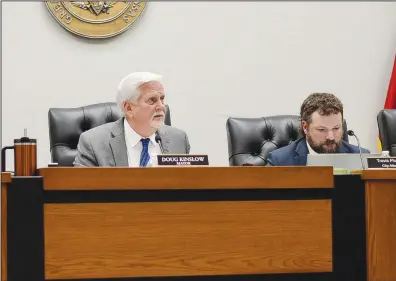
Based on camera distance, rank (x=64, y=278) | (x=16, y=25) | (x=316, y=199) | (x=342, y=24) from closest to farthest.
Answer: (x=64, y=278) → (x=316, y=199) → (x=16, y=25) → (x=342, y=24)

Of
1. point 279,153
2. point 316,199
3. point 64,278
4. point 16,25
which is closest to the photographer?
point 64,278

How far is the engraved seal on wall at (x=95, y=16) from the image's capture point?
4.10 metres

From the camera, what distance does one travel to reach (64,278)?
6.73 ft

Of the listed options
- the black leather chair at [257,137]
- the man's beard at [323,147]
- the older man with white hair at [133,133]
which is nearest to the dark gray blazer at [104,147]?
the older man with white hair at [133,133]

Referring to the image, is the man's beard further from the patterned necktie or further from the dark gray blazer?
the patterned necktie

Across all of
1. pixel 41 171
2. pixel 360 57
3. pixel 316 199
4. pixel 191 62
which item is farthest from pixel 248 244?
pixel 360 57

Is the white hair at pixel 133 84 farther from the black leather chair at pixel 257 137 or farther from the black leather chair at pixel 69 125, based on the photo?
the black leather chair at pixel 257 137

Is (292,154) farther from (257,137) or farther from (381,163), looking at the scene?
(381,163)

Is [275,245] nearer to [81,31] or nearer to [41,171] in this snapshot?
[41,171]

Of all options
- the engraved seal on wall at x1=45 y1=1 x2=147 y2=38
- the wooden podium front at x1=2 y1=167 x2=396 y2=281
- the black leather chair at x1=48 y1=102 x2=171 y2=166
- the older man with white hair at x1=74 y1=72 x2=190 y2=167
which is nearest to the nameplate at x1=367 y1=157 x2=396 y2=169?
the wooden podium front at x1=2 y1=167 x2=396 y2=281

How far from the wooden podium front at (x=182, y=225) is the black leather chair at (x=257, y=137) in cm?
122

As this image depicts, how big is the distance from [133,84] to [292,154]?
81 centimetres

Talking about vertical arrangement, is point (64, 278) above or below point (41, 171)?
below

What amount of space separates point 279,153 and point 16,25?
1.87 meters
